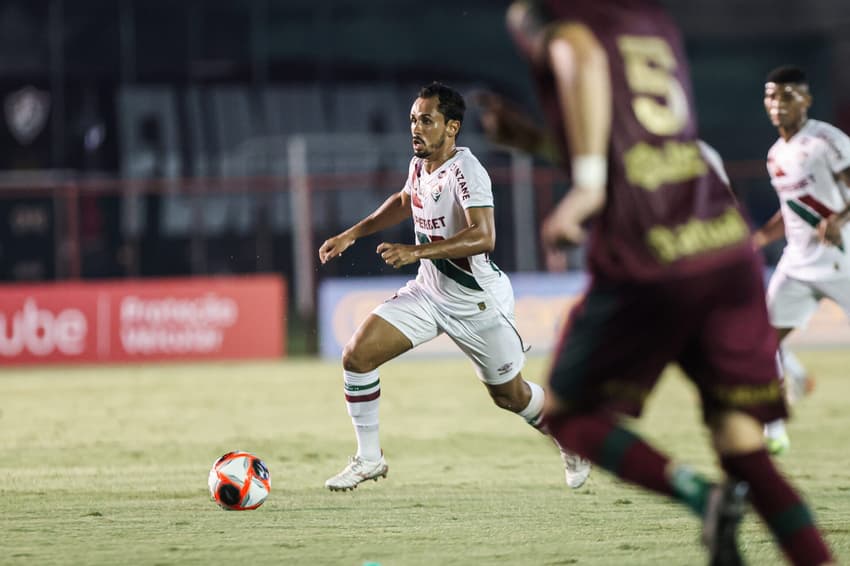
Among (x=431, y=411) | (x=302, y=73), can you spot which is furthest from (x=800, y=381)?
(x=302, y=73)

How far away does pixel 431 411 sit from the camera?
42.1 ft

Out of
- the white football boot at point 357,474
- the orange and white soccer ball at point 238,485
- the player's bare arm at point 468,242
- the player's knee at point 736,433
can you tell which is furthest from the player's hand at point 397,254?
the player's knee at point 736,433

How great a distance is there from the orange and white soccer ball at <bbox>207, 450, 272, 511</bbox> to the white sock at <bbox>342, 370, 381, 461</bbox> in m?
0.77

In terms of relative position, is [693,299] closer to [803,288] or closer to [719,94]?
[803,288]

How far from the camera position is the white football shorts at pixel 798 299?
10.0 meters

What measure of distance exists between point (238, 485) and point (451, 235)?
6.00 feet

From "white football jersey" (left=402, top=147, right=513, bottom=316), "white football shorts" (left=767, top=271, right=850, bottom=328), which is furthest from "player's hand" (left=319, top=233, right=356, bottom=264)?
"white football shorts" (left=767, top=271, right=850, bottom=328)

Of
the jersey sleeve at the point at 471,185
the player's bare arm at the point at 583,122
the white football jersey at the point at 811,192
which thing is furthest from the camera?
the white football jersey at the point at 811,192

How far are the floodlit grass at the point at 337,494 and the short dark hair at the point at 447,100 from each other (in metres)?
2.11

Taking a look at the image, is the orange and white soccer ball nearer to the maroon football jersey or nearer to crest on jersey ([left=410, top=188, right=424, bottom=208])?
crest on jersey ([left=410, top=188, right=424, bottom=208])

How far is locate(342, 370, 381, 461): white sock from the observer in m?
7.95

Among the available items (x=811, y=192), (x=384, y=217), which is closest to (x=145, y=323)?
(x=811, y=192)

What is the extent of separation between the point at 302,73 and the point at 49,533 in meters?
25.2

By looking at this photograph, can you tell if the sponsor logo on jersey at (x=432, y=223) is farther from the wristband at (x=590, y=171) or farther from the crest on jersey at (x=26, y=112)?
the crest on jersey at (x=26, y=112)
